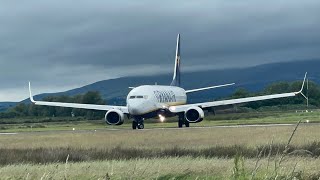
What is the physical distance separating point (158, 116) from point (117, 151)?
1326 inches

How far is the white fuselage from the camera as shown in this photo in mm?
55969

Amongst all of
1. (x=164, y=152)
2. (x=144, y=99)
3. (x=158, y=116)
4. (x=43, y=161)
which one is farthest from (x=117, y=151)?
(x=158, y=116)

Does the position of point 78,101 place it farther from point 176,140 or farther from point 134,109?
point 176,140

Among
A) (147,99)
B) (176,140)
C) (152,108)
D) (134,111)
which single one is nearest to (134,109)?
(134,111)

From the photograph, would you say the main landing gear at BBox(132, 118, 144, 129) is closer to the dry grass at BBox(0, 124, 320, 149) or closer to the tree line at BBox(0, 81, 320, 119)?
the dry grass at BBox(0, 124, 320, 149)

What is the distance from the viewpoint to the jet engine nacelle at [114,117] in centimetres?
5840

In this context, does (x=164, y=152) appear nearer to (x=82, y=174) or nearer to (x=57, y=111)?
(x=82, y=174)

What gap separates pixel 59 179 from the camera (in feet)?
43.7

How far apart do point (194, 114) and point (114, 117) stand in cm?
703

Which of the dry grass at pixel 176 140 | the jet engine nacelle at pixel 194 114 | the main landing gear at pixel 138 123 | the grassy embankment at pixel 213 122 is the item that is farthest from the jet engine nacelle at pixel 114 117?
the dry grass at pixel 176 140

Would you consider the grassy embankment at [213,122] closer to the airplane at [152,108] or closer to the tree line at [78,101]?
the airplane at [152,108]

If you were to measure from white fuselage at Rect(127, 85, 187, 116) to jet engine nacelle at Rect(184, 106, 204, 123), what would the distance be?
2629mm

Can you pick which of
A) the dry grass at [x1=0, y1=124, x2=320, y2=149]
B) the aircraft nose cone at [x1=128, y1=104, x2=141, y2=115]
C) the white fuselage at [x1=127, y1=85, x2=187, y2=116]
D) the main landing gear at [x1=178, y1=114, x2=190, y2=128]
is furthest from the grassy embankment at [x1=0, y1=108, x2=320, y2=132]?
the dry grass at [x1=0, y1=124, x2=320, y2=149]

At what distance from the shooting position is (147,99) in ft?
186
